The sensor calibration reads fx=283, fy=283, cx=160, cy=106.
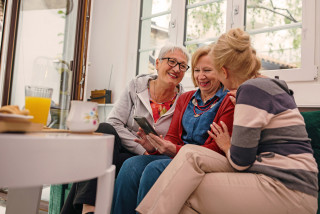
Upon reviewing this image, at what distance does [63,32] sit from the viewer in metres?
3.38

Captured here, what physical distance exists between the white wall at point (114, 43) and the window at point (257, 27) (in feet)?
0.53

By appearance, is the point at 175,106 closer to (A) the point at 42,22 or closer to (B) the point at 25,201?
(B) the point at 25,201

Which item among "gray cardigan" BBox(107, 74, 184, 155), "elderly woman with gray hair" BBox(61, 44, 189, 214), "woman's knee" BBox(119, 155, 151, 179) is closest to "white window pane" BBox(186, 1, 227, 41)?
"elderly woman with gray hair" BBox(61, 44, 189, 214)

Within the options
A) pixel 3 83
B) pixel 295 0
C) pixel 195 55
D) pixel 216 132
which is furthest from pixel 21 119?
pixel 3 83

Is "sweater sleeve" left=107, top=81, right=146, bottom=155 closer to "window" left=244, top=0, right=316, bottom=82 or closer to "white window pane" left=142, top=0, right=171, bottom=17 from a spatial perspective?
"window" left=244, top=0, right=316, bottom=82

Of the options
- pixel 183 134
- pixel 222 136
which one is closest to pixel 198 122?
pixel 183 134

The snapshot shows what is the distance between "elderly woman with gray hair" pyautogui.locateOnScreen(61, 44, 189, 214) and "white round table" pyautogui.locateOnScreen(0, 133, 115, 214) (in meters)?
0.86

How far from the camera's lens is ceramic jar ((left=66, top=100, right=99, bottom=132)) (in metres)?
0.96

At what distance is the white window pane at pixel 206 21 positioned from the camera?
2.62 m

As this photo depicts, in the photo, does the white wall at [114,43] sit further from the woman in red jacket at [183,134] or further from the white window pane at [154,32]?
the woman in red jacket at [183,134]

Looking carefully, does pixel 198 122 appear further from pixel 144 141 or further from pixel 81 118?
pixel 81 118

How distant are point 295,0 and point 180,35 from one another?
1.09 metres

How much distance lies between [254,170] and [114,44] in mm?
2789

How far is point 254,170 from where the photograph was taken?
1.03m
